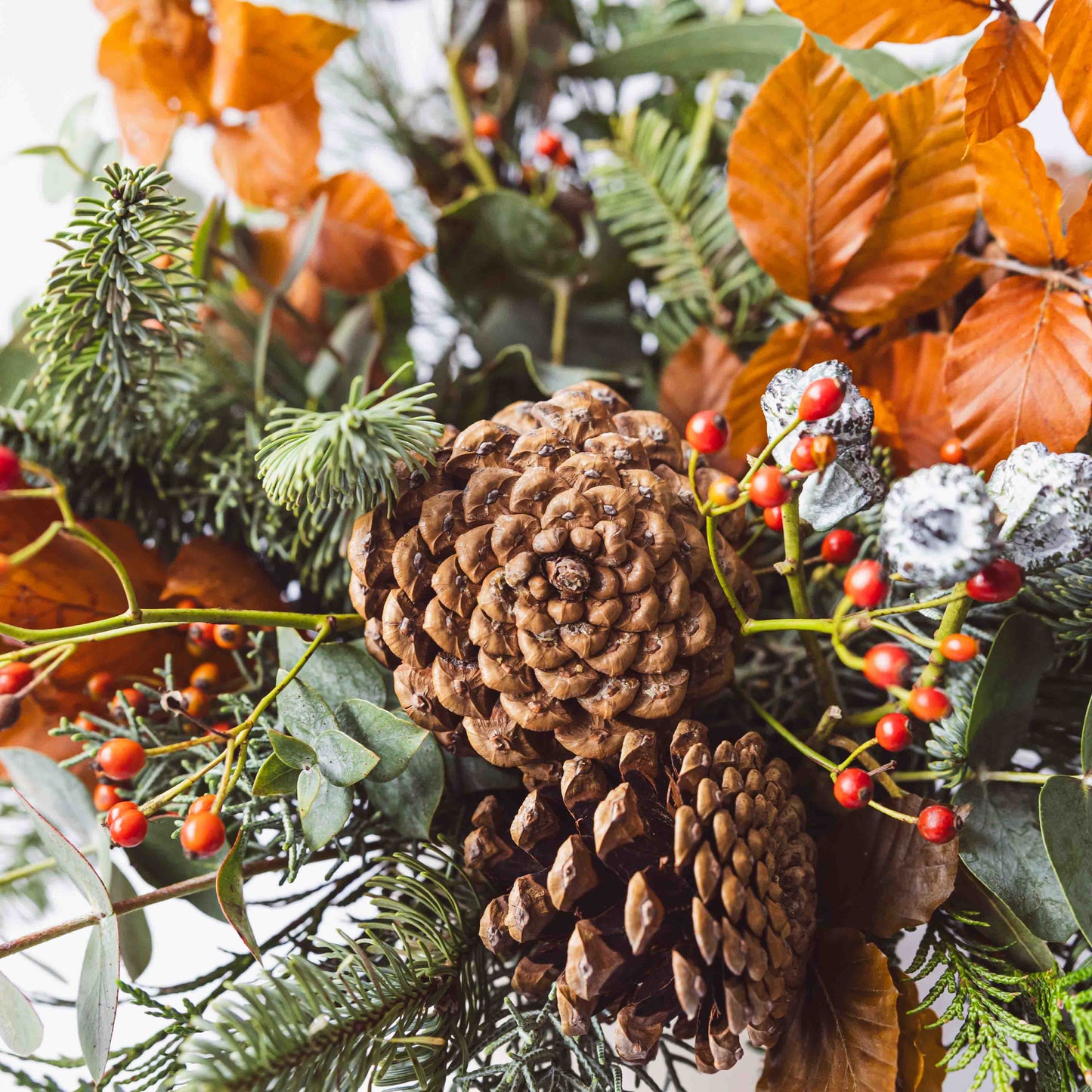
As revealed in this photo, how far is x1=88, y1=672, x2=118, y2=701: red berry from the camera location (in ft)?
1.28

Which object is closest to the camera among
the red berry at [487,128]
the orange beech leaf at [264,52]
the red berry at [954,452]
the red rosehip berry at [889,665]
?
the red rosehip berry at [889,665]

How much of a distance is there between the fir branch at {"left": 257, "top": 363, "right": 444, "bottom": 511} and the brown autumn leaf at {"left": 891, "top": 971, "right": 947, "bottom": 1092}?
0.83ft

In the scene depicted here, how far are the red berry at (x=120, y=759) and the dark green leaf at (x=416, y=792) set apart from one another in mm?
85

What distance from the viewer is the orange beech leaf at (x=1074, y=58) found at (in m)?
0.29

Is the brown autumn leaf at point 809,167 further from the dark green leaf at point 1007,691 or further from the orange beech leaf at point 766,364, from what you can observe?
the dark green leaf at point 1007,691

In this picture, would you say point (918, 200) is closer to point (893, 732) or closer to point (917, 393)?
point (917, 393)

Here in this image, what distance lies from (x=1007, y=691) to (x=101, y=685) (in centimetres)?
38

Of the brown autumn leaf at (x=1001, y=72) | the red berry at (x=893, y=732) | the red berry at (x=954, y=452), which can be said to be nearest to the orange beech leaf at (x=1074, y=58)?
the brown autumn leaf at (x=1001, y=72)

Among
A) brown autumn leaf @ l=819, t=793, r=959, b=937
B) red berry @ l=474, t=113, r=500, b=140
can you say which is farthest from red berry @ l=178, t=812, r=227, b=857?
red berry @ l=474, t=113, r=500, b=140

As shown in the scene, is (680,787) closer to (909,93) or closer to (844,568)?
(844,568)

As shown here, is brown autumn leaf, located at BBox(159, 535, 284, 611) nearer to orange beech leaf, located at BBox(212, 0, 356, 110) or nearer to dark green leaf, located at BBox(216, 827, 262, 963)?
dark green leaf, located at BBox(216, 827, 262, 963)

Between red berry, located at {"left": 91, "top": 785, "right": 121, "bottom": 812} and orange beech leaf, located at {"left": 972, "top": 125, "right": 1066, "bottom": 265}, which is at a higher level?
orange beech leaf, located at {"left": 972, "top": 125, "right": 1066, "bottom": 265}

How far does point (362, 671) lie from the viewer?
13.6 inches

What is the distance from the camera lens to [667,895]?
0.93 ft
